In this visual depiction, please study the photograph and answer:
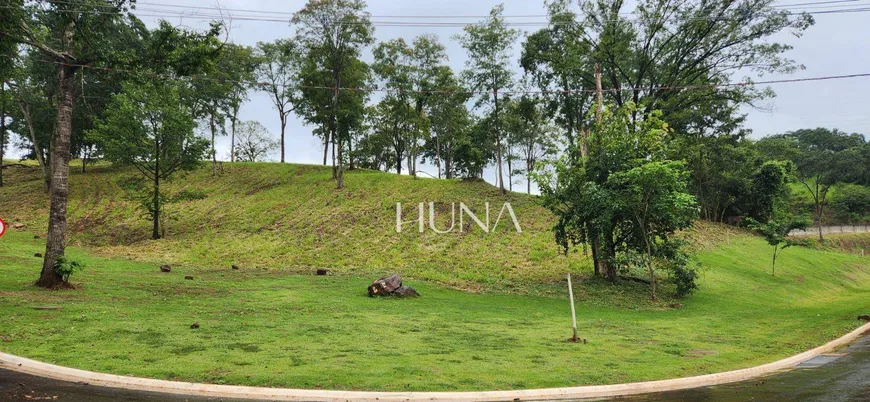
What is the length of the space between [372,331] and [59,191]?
1107 centimetres

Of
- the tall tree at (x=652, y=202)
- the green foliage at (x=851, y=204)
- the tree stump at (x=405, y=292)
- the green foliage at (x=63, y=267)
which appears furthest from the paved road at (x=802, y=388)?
the green foliage at (x=851, y=204)

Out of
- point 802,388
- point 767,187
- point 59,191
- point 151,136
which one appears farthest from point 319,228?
point 767,187

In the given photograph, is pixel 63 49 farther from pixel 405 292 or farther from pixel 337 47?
pixel 337 47

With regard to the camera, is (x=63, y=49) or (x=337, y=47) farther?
(x=337, y=47)

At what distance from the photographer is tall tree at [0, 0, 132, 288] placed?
13883 mm

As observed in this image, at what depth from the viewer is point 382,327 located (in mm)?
12500

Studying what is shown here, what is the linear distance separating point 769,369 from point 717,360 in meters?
0.94

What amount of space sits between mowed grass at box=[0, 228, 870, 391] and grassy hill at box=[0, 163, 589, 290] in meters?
4.67

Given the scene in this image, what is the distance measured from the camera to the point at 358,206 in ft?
125

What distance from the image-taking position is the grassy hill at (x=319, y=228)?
2680cm

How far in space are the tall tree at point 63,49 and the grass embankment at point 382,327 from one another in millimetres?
1518

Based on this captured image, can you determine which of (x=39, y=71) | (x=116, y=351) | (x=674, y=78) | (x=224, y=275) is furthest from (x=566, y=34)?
(x=39, y=71)

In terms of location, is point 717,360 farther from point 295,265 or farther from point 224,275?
point 295,265

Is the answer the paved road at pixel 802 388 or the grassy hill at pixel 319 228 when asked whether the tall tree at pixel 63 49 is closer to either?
the grassy hill at pixel 319 228
